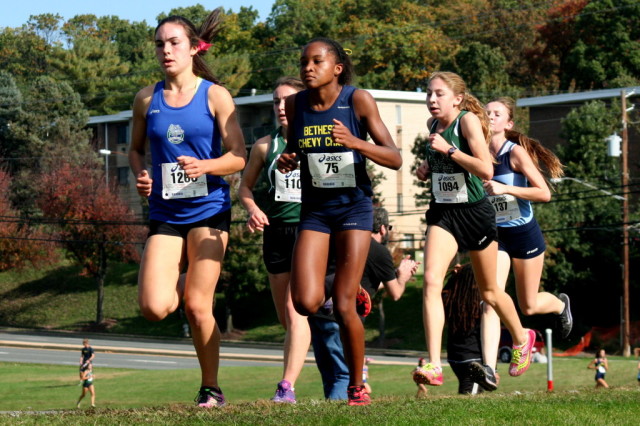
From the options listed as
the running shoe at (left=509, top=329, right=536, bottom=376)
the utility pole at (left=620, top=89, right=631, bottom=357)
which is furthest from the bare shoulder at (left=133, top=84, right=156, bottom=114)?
the utility pole at (left=620, top=89, right=631, bottom=357)

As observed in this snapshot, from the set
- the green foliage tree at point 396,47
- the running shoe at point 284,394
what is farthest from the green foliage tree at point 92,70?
the running shoe at point 284,394

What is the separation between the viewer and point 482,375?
926 centimetres

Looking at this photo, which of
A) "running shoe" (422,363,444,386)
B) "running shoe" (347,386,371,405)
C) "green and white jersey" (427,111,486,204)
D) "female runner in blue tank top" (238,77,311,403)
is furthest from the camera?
"female runner in blue tank top" (238,77,311,403)

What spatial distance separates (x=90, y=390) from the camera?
107ft

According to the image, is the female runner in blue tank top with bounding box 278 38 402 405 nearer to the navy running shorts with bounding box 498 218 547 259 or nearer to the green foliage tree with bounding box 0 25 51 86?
the navy running shorts with bounding box 498 218 547 259

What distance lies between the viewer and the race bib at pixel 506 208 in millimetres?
9883

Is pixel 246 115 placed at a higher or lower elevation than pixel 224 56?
lower

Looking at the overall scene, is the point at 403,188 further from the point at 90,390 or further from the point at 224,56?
the point at 90,390

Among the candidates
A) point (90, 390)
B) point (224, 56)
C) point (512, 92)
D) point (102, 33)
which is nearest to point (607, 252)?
point (512, 92)

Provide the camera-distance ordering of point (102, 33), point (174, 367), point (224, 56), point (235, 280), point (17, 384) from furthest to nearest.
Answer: point (102, 33), point (224, 56), point (235, 280), point (174, 367), point (17, 384)

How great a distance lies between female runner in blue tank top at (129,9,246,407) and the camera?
7.63 meters

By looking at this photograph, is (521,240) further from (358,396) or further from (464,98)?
(358,396)

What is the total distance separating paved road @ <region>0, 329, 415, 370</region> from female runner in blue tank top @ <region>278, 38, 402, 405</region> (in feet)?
119

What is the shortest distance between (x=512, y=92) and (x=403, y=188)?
1056 cm
